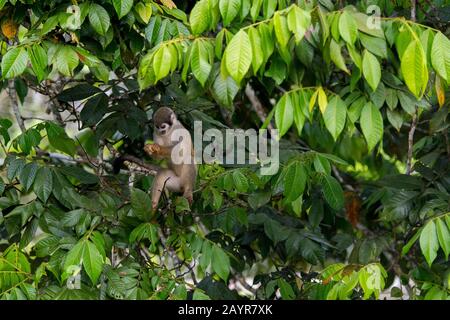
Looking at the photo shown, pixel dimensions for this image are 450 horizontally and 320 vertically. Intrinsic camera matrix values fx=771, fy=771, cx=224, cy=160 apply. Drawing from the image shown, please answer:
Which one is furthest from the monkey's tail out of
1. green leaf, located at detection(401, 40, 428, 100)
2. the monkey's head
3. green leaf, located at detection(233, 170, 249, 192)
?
green leaf, located at detection(401, 40, 428, 100)

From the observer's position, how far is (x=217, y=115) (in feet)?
17.7

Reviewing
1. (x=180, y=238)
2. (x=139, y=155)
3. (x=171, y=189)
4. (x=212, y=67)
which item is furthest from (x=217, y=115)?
(x=212, y=67)

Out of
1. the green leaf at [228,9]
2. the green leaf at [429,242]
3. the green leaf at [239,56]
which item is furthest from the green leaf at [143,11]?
the green leaf at [429,242]

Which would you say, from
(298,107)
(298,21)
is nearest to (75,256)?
(298,107)

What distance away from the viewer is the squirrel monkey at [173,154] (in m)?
4.39

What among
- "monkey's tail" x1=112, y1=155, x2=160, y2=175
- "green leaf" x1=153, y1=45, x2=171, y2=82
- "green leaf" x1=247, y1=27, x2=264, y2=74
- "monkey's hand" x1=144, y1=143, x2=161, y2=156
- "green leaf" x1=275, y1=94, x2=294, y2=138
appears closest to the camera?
"green leaf" x1=247, y1=27, x2=264, y2=74

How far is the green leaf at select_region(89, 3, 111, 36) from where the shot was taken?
3.53 meters

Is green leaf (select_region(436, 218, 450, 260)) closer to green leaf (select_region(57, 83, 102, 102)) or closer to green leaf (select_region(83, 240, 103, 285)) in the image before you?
green leaf (select_region(83, 240, 103, 285))

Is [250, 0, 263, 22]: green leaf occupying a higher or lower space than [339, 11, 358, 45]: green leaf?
lower

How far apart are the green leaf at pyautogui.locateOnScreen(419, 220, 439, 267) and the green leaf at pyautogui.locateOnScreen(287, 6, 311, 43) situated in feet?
3.43

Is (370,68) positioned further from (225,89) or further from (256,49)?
(225,89)

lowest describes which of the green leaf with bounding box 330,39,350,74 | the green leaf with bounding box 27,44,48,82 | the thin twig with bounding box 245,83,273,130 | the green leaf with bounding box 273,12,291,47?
the thin twig with bounding box 245,83,273,130

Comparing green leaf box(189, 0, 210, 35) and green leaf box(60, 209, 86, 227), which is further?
green leaf box(60, 209, 86, 227)

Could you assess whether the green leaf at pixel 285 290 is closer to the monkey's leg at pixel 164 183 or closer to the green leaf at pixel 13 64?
the monkey's leg at pixel 164 183
